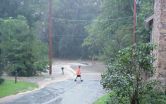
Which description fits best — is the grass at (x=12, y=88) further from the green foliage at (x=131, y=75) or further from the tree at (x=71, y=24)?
the tree at (x=71, y=24)

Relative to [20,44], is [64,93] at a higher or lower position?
lower

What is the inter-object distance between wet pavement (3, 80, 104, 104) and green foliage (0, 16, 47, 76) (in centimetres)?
838

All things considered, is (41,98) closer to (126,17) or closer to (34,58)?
(34,58)

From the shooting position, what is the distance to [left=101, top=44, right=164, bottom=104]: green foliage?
12.7 m

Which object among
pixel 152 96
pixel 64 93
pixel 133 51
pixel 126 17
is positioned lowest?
pixel 64 93

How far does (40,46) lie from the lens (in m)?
39.4

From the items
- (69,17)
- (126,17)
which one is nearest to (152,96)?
(126,17)

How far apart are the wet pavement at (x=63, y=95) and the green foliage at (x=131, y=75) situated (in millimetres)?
7602

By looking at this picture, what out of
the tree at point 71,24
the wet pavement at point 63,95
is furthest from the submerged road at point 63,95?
the tree at point 71,24

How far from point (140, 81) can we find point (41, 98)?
10507 mm

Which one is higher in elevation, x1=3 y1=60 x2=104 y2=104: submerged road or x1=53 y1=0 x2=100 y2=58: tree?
x1=53 y1=0 x2=100 y2=58: tree

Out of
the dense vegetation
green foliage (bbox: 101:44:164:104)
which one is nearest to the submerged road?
the dense vegetation

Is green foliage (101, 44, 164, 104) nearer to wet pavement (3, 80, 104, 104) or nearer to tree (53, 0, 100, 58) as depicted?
wet pavement (3, 80, 104, 104)

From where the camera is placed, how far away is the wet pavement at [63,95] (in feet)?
68.7
